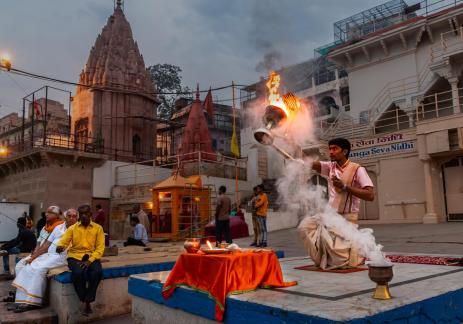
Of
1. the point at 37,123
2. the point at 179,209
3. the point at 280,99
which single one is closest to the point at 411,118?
the point at 179,209

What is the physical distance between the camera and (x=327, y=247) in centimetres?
505

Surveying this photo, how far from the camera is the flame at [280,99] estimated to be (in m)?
5.92

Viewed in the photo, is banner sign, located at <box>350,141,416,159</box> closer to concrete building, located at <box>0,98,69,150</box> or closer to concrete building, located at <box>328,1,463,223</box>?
concrete building, located at <box>328,1,463,223</box>

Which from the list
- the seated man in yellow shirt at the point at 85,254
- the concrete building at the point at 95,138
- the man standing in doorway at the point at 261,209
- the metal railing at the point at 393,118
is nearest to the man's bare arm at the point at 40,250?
the seated man in yellow shirt at the point at 85,254

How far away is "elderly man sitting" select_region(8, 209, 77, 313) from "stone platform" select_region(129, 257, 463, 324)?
193 centimetres

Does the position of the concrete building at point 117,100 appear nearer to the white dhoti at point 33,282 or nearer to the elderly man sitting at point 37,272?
the elderly man sitting at point 37,272

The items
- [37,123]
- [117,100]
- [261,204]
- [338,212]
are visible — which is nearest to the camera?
[338,212]

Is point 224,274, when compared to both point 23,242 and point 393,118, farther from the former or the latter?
point 393,118

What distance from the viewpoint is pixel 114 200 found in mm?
23609

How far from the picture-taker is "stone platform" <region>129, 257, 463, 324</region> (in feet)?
9.62

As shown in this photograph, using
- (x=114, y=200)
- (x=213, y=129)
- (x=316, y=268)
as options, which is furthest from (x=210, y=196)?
(x=213, y=129)

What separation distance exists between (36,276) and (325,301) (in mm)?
4731

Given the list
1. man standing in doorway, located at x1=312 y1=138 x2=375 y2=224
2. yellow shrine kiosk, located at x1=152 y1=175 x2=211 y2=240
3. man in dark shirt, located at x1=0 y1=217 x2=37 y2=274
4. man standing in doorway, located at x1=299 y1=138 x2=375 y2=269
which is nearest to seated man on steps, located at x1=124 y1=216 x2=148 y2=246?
man in dark shirt, located at x1=0 y1=217 x2=37 y2=274

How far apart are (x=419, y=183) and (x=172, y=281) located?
639 inches
